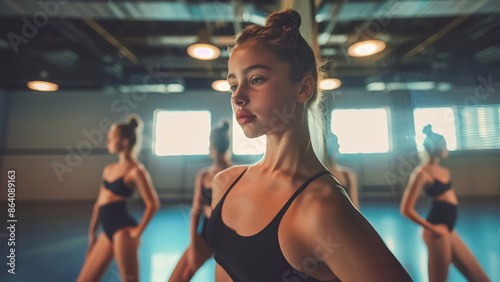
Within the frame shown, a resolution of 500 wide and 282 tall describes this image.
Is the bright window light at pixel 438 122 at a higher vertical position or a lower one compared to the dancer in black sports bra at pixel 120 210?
higher

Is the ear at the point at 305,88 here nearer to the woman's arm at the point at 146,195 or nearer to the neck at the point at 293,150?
the neck at the point at 293,150

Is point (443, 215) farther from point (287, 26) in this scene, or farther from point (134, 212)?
point (134, 212)

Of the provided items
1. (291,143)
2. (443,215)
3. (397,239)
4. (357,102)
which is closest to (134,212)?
(291,143)

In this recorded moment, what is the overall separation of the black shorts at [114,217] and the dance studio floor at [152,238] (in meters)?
0.03

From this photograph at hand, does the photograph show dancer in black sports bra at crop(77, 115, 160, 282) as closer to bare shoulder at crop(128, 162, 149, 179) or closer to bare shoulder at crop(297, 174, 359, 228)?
bare shoulder at crop(128, 162, 149, 179)

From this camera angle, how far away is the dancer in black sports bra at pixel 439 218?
709 mm

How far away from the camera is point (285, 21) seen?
32 cm

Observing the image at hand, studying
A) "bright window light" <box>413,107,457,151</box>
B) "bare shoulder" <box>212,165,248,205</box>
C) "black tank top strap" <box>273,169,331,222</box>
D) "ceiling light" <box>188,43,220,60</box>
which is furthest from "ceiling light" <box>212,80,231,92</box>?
"bright window light" <box>413,107,457,151</box>

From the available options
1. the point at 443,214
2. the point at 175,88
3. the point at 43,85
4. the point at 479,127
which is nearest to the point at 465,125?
the point at 479,127

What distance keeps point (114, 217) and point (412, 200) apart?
0.98 meters

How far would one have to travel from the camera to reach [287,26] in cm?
32

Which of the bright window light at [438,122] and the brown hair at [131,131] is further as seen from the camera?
the brown hair at [131,131]

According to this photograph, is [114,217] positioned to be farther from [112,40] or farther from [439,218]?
[439,218]

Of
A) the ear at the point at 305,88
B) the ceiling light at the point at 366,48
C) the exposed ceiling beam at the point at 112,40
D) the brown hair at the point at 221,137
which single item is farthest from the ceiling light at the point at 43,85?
the ceiling light at the point at 366,48
